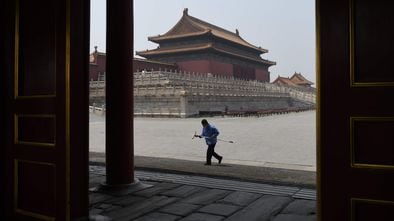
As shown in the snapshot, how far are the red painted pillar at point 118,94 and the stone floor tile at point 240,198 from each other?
1.24 meters

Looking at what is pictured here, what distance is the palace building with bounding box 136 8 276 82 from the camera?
37.5 meters

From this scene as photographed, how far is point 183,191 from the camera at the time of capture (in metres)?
4.15

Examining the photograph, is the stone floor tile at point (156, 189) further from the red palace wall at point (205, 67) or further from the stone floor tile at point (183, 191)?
the red palace wall at point (205, 67)

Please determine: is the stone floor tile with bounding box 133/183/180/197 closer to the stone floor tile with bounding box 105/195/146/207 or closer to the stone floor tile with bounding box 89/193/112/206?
the stone floor tile with bounding box 105/195/146/207

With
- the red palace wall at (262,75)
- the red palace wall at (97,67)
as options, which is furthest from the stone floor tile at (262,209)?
the red palace wall at (262,75)

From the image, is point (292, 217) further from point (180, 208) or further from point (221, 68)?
point (221, 68)

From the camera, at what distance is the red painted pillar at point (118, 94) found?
13.8 ft

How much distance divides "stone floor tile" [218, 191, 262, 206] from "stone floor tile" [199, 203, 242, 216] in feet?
0.43

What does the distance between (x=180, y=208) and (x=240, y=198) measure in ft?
2.32

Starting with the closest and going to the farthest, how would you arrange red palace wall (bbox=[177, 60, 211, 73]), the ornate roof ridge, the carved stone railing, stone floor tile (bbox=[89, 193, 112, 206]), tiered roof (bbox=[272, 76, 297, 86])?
stone floor tile (bbox=[89, 193, 112, 206])
the carved stone railing
red palace wall (bbox=[177, 60, 211, 73])
the ornate roof ridge
tiered roof (bbox=[272, 76, 297, 86])
